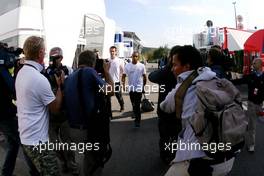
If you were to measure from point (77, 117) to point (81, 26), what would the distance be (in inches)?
400

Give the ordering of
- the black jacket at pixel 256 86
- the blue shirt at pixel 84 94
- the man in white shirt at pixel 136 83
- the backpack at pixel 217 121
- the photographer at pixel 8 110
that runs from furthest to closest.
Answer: the man in white shirt at pixel 136 83 → the black jacket at pixel 256 86 → the photographer at pixel 8 110 → the blue shirt at pixel 84 94 → the backpack at pixel 217 121

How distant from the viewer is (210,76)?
257 cm

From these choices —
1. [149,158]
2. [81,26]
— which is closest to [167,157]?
[149,158]

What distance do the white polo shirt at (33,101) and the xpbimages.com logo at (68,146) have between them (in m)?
0.05

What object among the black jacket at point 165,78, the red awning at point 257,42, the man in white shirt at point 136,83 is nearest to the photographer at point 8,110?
the black jacket at point 165,78

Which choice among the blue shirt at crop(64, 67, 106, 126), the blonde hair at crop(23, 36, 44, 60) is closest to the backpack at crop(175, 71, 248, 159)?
the blonde hair at crop(23, 36, 44, 60)

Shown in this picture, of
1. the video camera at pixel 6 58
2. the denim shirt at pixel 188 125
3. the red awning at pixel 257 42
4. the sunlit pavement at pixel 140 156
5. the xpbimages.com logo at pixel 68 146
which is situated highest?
the red awning at pixel 257 42

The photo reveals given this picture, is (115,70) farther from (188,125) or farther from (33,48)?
(188,125)

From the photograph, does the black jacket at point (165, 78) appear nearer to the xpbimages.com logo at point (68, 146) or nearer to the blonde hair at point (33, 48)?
the xpbimages.com logo at point (68, 146)

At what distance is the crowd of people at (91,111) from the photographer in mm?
2523

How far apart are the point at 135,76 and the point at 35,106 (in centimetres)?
530

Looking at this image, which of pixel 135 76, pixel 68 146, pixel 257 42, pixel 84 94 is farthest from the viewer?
pixel 257 42

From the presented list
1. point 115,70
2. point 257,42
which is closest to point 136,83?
point 115,70

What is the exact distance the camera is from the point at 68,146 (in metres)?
4.93
